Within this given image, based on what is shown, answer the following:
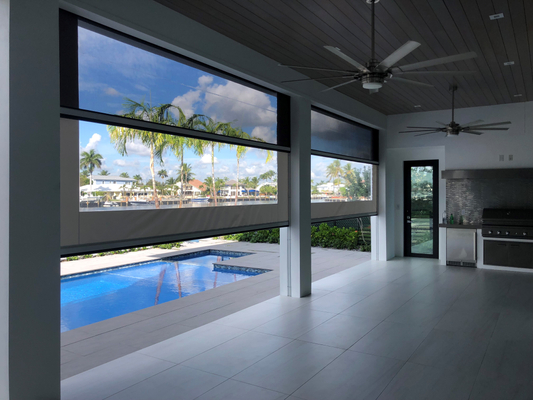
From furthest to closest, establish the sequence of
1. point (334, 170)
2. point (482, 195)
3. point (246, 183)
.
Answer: point (482, 195) → point (334, 170) → point (246, 183)

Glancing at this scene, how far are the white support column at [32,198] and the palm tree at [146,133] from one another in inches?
25.8

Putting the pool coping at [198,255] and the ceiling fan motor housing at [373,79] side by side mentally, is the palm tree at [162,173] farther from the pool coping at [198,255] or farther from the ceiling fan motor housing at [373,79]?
the pool coping at [198,255]

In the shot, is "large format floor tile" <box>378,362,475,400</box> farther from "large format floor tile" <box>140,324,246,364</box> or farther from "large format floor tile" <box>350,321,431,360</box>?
"large format floor tile" <box>140,324,246,364</box>

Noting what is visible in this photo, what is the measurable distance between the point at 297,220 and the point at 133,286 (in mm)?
4628

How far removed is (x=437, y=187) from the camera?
29.9ft

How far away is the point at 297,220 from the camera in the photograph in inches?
229

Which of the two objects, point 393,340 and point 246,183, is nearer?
point 393,340

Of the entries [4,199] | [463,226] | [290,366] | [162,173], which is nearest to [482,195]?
[463,226]

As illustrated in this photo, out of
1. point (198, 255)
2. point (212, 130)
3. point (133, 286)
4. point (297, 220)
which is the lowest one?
point (133, 286)

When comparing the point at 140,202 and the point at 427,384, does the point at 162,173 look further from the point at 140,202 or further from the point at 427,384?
the point at 427,384

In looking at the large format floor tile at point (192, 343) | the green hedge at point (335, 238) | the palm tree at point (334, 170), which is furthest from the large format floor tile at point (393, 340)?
the green hedge at point (335, 238)

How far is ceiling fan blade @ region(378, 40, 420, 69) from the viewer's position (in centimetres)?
295

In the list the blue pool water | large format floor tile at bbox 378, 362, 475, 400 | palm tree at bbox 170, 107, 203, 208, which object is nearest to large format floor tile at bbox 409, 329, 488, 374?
large format floor tile at bbox 378, 362, 475, 400

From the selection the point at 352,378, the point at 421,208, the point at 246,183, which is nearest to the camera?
the point at 352,378
